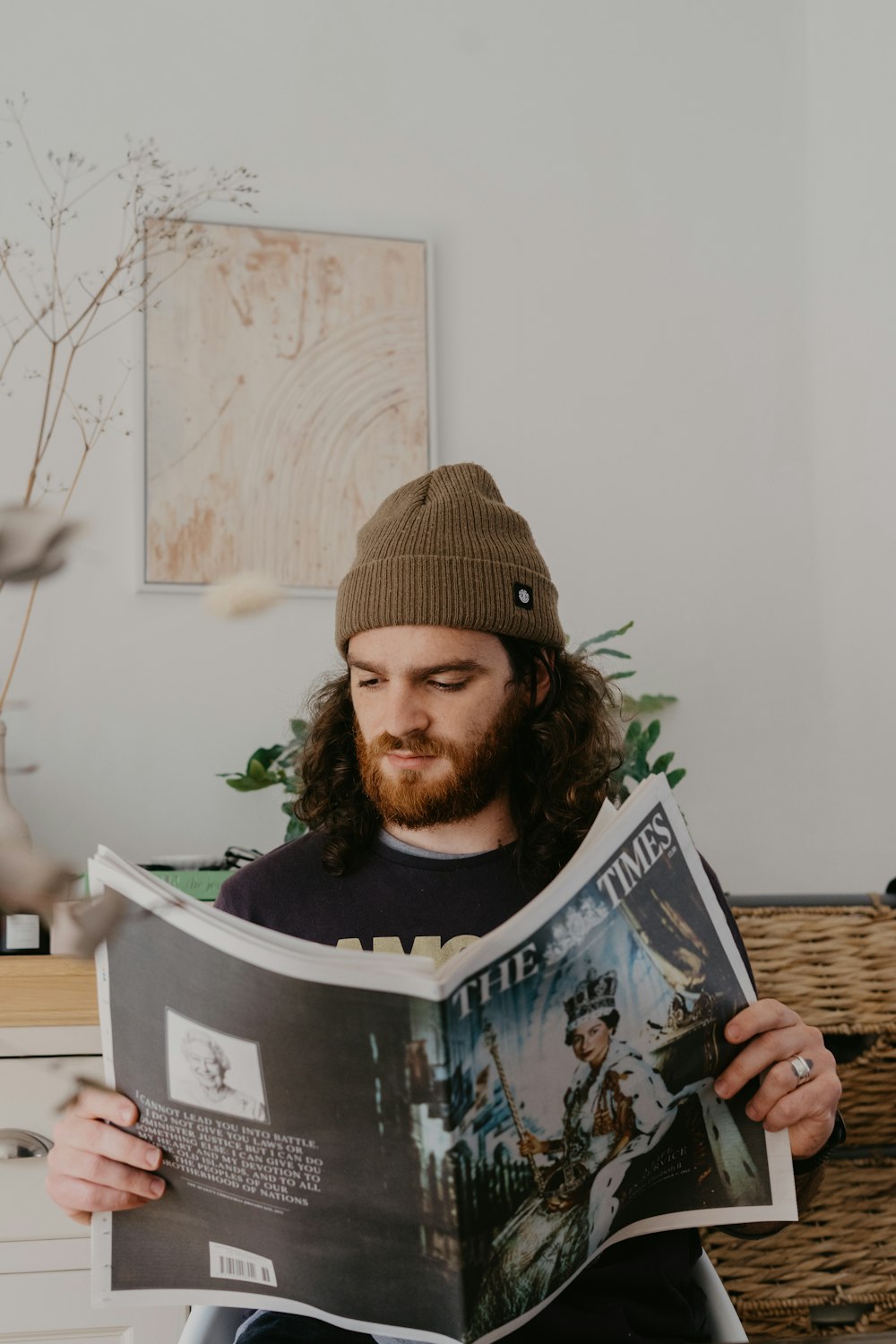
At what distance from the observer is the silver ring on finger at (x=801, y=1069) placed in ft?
2.85

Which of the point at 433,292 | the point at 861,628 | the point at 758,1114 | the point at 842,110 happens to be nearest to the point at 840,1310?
the point at 758,1114

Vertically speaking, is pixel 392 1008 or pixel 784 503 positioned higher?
pixel 784 503

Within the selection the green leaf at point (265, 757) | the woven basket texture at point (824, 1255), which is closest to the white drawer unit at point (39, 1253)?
the green leaf at point (265, 757)

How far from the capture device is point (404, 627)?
123 centimetres

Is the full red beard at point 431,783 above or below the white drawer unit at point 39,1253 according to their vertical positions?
above

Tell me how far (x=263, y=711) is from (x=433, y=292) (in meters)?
0.74

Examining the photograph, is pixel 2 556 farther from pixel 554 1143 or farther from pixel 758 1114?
pixel 758 1114

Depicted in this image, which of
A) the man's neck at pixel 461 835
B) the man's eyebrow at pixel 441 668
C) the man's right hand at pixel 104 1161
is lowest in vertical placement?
the man's right hand at pixel 104 1161

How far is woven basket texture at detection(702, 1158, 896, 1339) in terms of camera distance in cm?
155

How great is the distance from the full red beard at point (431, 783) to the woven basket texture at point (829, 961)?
46cm

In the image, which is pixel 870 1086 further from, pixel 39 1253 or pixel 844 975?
pixel 39 1253

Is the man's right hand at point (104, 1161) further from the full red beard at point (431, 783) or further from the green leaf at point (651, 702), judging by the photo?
the green leaf at point (651, 702)

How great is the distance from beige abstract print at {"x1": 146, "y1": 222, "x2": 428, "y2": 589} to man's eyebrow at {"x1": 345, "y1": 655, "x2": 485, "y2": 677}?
2.28ft

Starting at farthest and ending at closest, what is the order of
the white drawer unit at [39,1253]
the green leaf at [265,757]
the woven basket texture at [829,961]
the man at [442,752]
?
the green leaf at [265,757], the woven basket texture at [829,961], the white drawer unit at [39,1253], the man at [442,752]
